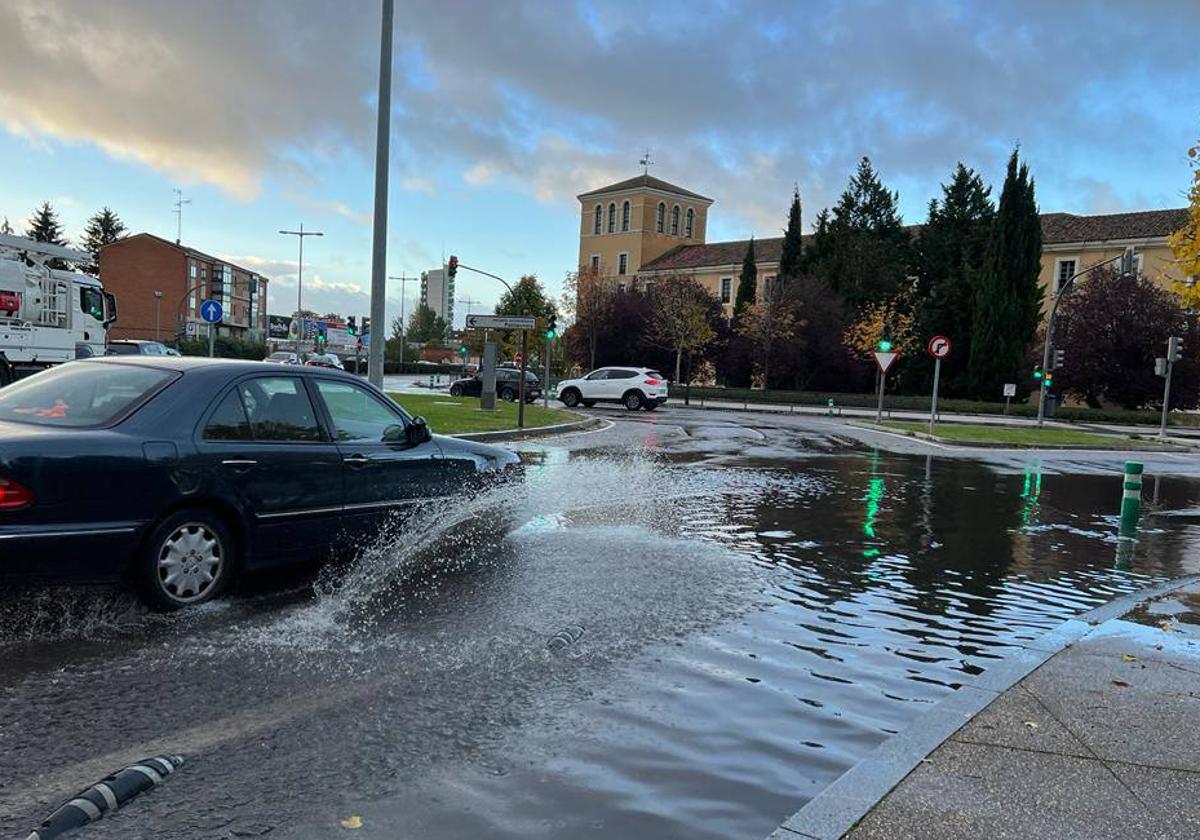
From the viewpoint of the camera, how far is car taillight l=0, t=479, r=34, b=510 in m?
4.41

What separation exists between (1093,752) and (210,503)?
480 cm

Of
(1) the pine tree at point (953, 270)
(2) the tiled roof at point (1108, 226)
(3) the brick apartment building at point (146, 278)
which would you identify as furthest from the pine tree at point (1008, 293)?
(3) the brick apartment building at point (146, 278)

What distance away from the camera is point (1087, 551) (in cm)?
923

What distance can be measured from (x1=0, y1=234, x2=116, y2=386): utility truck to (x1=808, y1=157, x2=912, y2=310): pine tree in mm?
49377

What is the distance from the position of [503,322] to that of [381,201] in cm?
485

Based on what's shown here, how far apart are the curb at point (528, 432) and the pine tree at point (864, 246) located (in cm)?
4177

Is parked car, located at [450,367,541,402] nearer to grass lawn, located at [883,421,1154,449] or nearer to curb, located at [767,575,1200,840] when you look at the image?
grass lawn, located at [883,421,1154,449]

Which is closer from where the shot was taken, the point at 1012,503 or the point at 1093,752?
the point at 1093,752

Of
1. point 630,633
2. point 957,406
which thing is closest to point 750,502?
point 630,633

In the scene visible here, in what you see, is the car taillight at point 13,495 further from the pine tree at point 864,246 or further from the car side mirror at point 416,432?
the pine tree at point 864,246

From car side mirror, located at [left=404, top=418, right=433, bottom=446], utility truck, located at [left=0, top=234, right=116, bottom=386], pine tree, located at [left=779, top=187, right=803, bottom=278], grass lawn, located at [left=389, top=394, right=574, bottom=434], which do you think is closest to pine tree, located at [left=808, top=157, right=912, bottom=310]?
pine tree, located at [left=779, top=187, right=803, bottom=278]

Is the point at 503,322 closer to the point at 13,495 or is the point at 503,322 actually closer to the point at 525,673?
the point at 13,495

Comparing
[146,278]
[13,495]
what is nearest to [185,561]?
[13,495]

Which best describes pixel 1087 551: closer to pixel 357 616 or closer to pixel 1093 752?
pixel 1093 752
